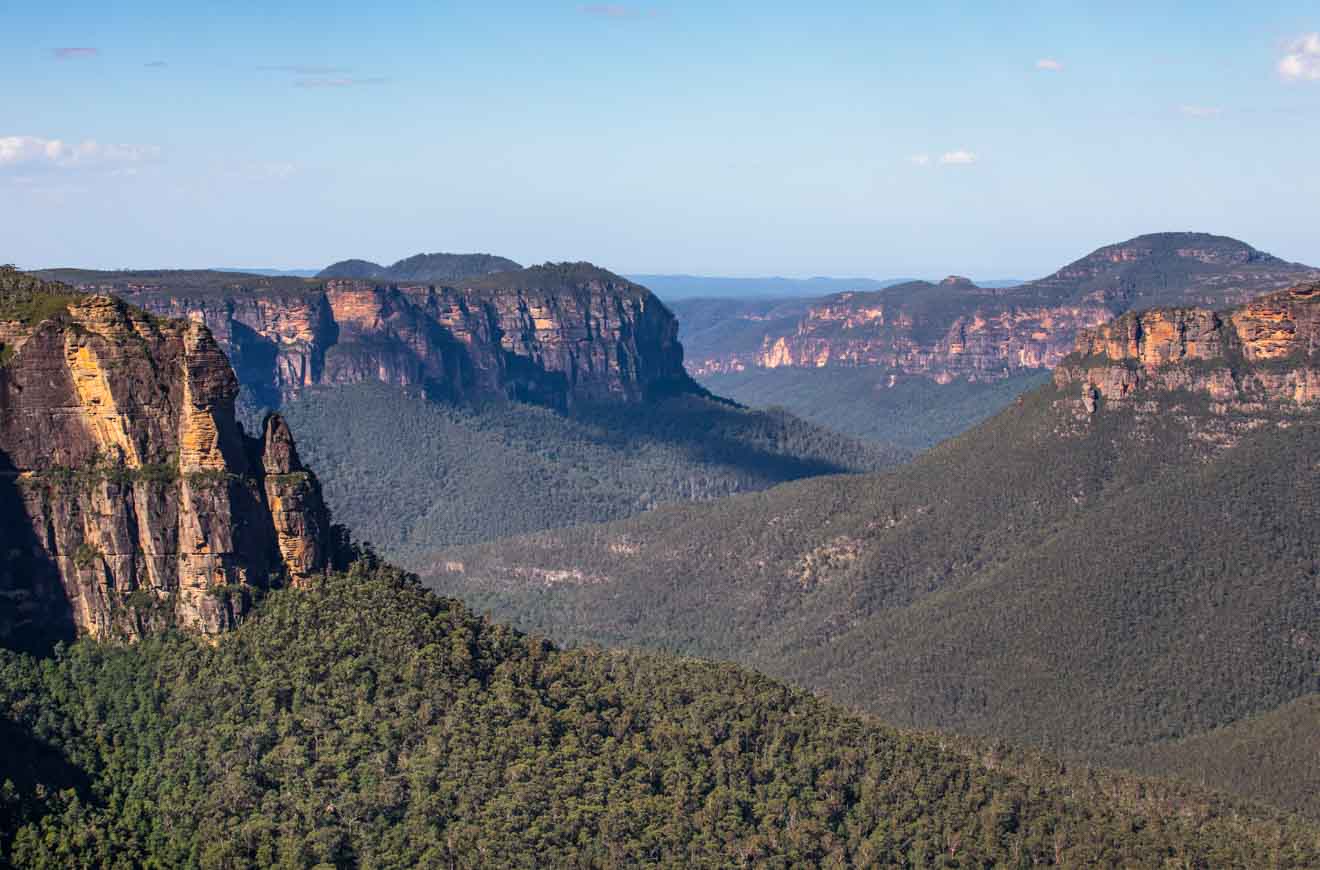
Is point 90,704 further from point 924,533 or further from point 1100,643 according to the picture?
point 924,533

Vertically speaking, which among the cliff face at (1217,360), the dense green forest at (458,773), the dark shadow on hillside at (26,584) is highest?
the cliff face at (1217,360)

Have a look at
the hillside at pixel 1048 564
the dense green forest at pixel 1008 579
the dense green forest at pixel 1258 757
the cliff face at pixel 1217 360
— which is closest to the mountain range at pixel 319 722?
the dense green forest at pixel 1258 757

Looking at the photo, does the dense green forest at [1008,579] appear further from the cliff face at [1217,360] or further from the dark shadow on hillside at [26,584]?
the dark shadow on hillside at [26,584]

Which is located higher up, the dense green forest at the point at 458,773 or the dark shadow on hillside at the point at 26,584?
the dark shadow on hillside at the point at 26,584

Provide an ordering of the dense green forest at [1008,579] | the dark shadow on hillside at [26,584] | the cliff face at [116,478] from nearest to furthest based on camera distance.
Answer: the dark shadow on hillside at [26,584]
the cliff face at [116,478]
the dense green forest at [1008,579]

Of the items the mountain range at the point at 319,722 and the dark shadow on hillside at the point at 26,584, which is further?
the dark shadow on hillside at the point at 26,584

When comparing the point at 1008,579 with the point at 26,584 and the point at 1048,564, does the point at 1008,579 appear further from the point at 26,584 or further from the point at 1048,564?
the point at 26,584

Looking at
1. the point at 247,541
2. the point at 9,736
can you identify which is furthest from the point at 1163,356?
the point at 9,736
